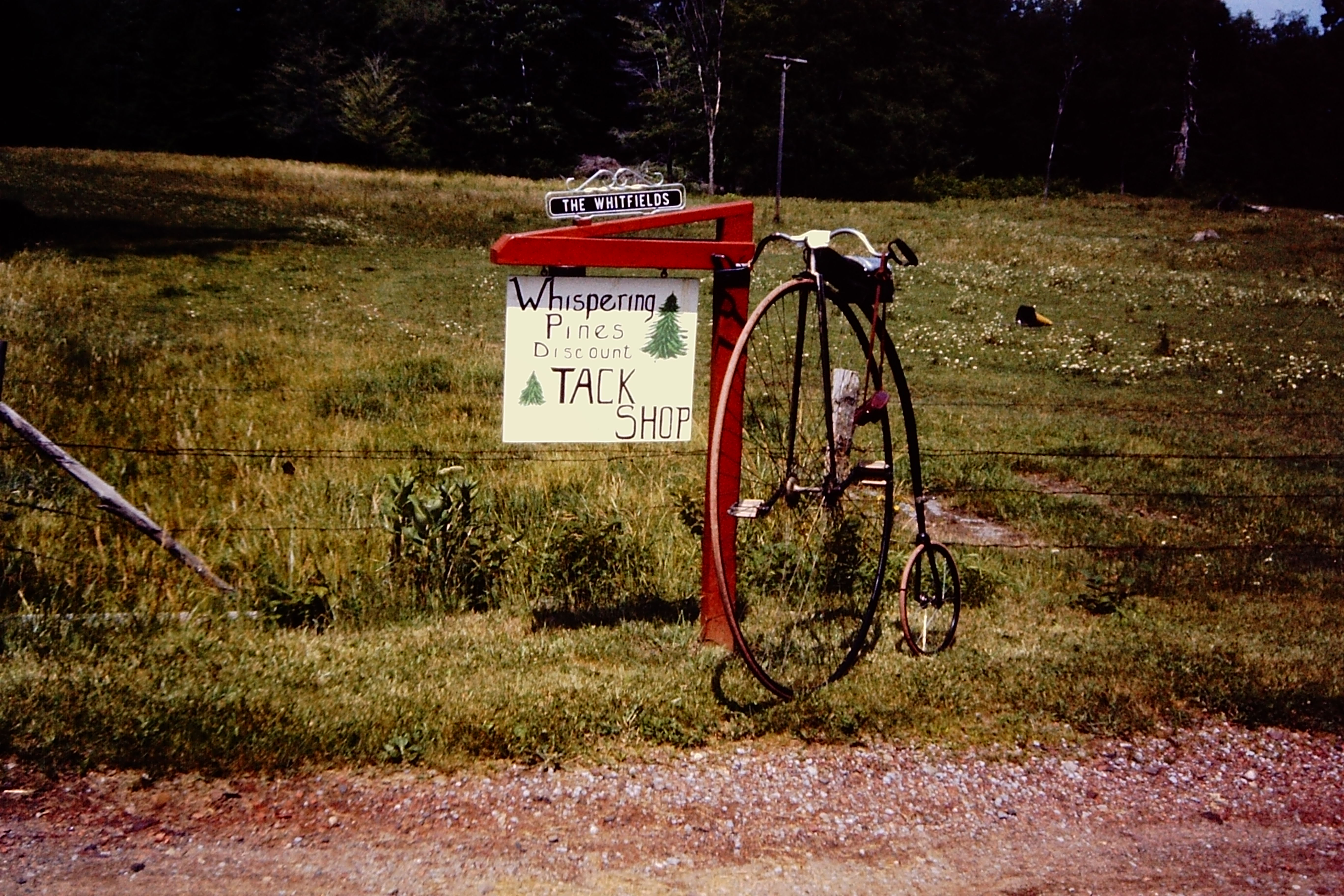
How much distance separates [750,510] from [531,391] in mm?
1232

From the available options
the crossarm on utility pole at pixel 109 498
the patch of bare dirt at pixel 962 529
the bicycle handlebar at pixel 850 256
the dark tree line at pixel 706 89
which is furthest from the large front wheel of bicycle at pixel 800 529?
the dark tree line at pixel 706 89

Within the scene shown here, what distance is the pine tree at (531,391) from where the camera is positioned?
5117 millimetres

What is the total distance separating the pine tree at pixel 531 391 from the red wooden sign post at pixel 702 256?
0.52m

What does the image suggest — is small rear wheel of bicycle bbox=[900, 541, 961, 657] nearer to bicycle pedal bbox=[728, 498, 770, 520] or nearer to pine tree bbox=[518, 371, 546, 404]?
bicycle pedal bbox=[728, 498, 770, 520]

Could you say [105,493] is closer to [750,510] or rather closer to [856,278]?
[750,510]

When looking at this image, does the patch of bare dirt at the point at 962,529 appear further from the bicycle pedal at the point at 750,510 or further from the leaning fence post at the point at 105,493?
the leaning fence post at the point at 105,493

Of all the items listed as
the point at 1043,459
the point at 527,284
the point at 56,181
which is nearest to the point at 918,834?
the point at 527,284

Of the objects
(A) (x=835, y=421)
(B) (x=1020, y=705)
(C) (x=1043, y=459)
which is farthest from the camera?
(C) (x=1043, y=459)

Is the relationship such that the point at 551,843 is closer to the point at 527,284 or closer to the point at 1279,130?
the point at 527,284

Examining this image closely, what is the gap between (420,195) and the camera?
39.6 metres

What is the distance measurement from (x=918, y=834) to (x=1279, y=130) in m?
73.0

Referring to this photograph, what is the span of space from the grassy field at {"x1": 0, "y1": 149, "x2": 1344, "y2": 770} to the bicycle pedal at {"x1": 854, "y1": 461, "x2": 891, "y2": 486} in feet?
3.04

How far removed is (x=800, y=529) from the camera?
7.05 m

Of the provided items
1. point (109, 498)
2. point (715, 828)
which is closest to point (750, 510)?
point (715, 828)
